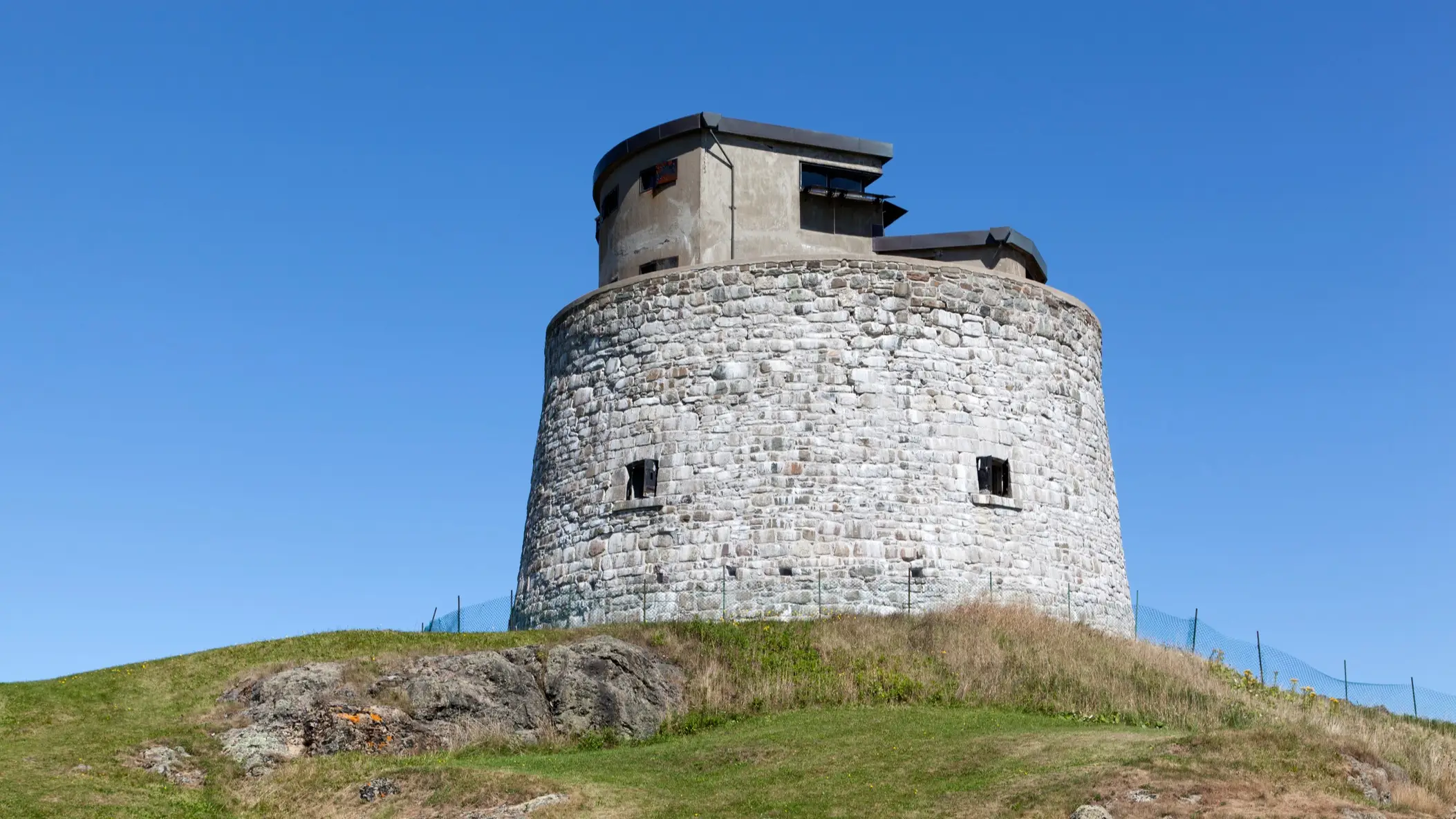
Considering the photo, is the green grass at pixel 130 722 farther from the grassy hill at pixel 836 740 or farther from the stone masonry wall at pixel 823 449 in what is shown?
the stone masonry wall at pixel 823 449

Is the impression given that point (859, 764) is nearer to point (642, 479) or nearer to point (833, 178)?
point (642, 479)

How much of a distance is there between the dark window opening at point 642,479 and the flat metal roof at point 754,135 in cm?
808

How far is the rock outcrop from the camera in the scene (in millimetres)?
23938

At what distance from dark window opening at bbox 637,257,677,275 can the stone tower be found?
59 millimetres

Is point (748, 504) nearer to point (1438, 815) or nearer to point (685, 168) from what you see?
point (685, 168)

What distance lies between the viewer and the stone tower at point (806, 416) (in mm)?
30875

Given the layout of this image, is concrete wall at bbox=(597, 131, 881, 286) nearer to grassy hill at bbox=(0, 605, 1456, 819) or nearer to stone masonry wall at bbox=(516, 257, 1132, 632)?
stone masonry wall at bbox=(516, 257, 1132, 632)

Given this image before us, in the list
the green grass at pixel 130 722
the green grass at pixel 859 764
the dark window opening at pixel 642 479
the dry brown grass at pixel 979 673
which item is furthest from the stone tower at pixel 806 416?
the green grass at pixel 859 764

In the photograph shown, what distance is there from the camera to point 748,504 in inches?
1224

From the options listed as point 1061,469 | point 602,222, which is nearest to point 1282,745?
point 1061,469

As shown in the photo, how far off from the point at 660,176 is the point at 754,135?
98.5 inches

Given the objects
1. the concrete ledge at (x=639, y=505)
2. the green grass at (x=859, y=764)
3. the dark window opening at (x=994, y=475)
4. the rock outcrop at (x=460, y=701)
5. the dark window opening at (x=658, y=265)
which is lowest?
the green grass at (x=859, y=764)

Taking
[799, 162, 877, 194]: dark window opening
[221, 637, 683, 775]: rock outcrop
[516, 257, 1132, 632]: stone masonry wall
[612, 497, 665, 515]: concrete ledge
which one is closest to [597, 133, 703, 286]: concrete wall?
[516, 257, 1132, 632]: stone masonry wall

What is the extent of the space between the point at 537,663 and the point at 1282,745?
12.7 m
